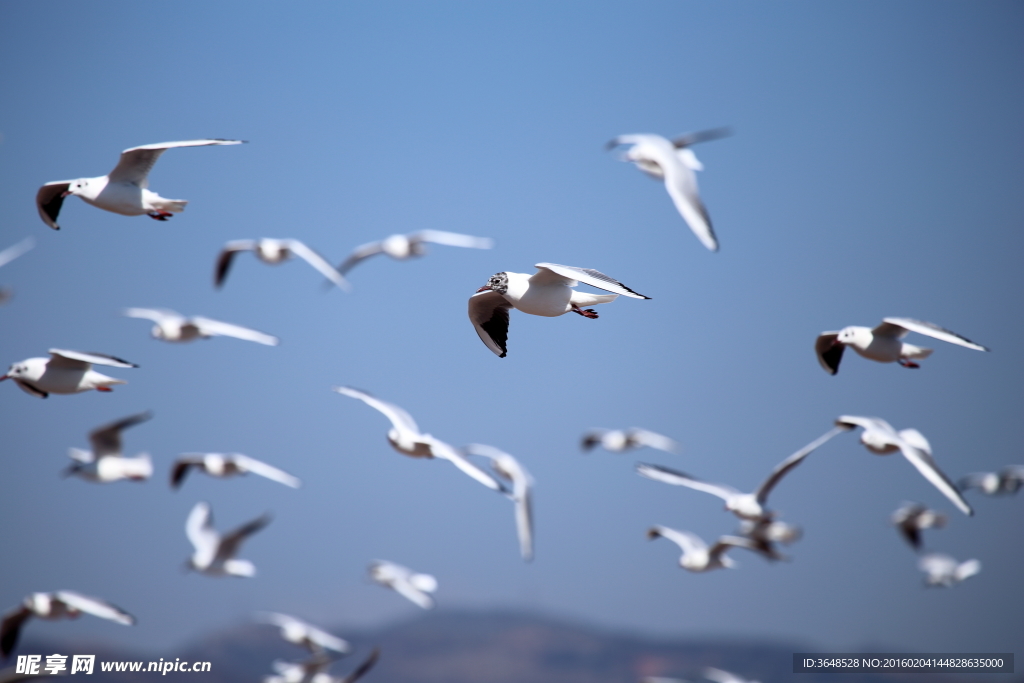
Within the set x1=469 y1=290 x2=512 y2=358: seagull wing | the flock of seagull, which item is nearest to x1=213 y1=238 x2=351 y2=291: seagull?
the flock of seagull

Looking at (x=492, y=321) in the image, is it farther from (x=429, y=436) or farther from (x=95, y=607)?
(x=95, y=607)

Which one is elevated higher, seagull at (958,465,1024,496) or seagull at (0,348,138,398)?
seagull at (958,465,1024,496)

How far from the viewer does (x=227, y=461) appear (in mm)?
15039

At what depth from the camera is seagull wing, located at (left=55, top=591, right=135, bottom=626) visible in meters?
10.8

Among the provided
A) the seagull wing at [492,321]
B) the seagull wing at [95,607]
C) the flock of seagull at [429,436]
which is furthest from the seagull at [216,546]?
the seagull wing at [492,321]

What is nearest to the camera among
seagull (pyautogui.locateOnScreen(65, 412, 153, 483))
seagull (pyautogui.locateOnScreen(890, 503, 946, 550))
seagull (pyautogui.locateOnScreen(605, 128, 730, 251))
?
seagull (pyautogui.locateOnScreen(605, 128, 730, 251))

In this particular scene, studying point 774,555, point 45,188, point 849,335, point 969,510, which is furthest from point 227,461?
point 969,510

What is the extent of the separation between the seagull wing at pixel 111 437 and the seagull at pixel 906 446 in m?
10.3

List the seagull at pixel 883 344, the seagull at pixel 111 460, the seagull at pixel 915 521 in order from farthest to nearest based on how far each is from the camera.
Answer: the seagull at pixel 915 521, the seagull at pixel 111 460, the seagull at pixel 883 344

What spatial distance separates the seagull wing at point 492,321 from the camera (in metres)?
8.80

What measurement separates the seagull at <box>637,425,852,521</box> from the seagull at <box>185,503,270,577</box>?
7626mm

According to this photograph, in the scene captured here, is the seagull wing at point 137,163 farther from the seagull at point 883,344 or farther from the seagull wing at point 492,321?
the seagull at point 883,344

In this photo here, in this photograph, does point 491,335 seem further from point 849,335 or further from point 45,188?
point 45,188

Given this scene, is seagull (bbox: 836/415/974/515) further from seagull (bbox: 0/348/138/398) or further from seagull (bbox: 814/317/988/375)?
seagull (bbox: 0/348/138/398)
